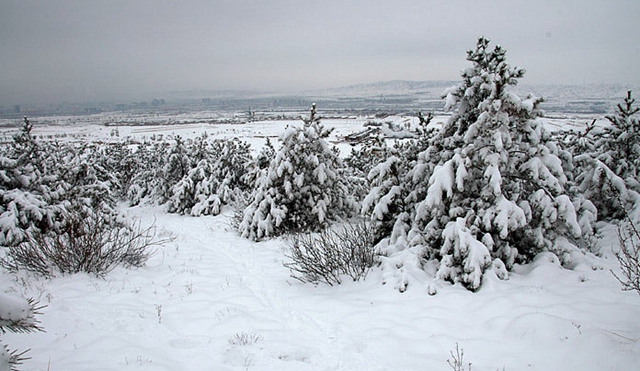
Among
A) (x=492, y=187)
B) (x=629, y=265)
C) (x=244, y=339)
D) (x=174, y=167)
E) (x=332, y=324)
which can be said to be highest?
(x=492, y=187)

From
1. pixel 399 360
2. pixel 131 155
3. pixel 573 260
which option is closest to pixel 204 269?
pixel 399 360

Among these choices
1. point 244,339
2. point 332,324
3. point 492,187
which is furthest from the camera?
point 492,187

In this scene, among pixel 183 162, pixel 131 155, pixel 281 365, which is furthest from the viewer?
pixel 131 155

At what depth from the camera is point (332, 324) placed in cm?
489

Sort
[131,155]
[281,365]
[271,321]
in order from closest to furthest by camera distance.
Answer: [281,365] → [271,321] → [131,155]

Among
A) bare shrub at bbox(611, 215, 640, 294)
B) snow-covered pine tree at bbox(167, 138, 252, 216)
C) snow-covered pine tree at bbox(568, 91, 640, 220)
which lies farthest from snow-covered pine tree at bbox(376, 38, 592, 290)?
snow-covered pine tree at bbox(167, 138, 252, 216)

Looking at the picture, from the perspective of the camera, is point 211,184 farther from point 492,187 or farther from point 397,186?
point 492,187

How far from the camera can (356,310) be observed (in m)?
5.21

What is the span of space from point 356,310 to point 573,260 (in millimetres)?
3926

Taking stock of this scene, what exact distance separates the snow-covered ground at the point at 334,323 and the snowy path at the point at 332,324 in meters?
0.02

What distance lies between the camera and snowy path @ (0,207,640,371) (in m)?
3.75

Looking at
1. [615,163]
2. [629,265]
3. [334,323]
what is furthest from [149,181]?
[629,265]

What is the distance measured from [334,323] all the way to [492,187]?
3.34m

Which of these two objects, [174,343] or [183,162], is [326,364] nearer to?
[174,343]
